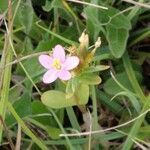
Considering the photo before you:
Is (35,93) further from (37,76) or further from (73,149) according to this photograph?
(73,149)

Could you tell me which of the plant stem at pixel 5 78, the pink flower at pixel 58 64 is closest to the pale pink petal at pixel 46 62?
the pink flower at pixel 58 64

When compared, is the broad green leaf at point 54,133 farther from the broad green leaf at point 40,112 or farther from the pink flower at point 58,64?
the pink flower at point 58,64

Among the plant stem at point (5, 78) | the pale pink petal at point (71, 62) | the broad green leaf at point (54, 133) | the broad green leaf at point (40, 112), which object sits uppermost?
the pale pink petal at point (71, 62)

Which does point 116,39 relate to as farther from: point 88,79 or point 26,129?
point 26,129

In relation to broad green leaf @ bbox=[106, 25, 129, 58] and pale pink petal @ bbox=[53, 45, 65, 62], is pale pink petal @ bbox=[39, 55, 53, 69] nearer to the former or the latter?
pale pink petal @ bbox=[53, 45, 65, 62]

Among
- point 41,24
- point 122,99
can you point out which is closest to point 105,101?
point 122,99
